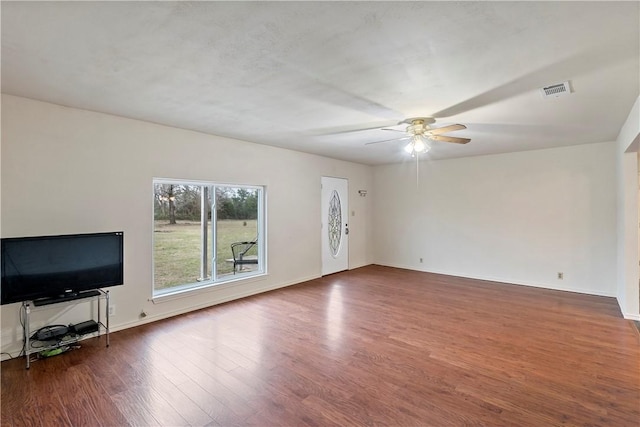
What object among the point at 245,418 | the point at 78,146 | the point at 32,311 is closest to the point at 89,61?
the point at 78,146

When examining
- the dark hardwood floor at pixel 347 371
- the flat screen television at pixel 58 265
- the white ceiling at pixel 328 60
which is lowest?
the dark hardwood floor at pixel 347 371

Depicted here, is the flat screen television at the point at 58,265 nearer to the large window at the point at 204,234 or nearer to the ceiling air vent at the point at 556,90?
the large window at the point at 204,234

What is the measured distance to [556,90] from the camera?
2699mm

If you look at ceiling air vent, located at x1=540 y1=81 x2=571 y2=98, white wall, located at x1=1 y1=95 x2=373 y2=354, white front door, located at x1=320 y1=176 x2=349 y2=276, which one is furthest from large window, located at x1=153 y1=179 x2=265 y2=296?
ceiling air vent, located at x1=540 y1=81 x2=571 y2=98

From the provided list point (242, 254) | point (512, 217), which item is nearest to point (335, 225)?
point (242, 254)

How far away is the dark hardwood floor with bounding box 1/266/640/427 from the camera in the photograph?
2.10 metres

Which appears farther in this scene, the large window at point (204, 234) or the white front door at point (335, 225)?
the white front door at point (335, 225)

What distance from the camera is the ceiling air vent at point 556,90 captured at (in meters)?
2.61

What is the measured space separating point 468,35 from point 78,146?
12.5 ft

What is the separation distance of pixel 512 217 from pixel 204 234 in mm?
5518

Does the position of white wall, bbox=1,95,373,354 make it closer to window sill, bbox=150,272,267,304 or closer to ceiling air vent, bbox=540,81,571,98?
window sill, bbox=150,272,267,304

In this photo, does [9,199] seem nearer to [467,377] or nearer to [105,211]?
[105,211]

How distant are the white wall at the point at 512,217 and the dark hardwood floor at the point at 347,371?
110 centimetres

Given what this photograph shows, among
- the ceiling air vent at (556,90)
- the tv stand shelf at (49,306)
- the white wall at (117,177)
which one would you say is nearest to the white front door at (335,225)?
the white wall at (117,177)
